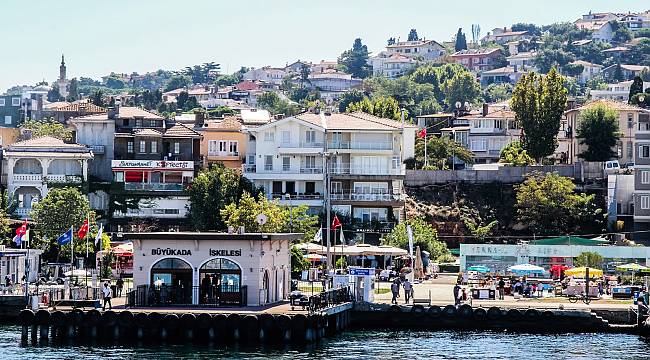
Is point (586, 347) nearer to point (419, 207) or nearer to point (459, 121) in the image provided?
point (419, 207)

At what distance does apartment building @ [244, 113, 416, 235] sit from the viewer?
124188mm

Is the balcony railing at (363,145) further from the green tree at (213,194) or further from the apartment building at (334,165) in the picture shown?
the green tree at (213,194)

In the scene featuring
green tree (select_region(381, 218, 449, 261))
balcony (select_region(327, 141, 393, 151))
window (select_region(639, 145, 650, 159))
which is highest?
balcony (select_region(327, 141, 393, 151))

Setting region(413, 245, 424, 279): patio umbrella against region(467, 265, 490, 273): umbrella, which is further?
region(413, 245, 424, 279): patio umbrella

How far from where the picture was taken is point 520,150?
144 m

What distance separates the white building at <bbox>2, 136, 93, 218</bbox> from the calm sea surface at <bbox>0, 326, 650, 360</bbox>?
1770 inches

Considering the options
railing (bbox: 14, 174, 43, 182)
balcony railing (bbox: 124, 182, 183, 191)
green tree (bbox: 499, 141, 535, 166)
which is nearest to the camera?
railing (bbox: 14, 174, 43, 182)

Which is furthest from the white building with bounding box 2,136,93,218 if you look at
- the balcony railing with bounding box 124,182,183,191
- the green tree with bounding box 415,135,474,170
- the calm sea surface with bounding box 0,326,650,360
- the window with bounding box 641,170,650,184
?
the calm sea surface with bounding box 0,326,650,360

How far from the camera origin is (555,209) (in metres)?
125

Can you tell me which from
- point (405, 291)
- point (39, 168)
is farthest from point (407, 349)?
point (39, 168)

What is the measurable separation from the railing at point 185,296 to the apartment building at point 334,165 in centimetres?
4693

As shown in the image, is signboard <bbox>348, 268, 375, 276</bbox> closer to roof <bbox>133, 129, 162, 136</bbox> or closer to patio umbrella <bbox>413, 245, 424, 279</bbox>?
patio umbrella <bbox>413, 245, 424, 279</bbox>

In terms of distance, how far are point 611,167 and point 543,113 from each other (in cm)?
872

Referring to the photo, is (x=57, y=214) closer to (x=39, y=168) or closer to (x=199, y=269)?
(x=39, y=168)
